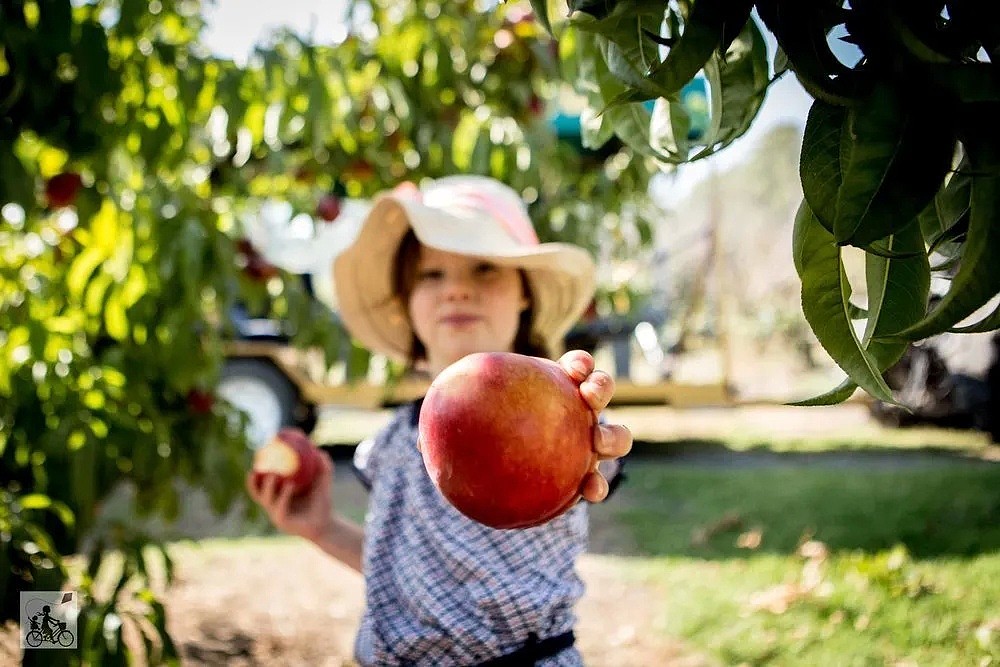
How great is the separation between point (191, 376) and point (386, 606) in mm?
994

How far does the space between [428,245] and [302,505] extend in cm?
59

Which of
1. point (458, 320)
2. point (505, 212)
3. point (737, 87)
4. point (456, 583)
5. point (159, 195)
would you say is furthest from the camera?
point (159, 195)

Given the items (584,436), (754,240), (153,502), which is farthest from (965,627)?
(754,240)

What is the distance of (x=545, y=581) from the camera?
1.26 meters

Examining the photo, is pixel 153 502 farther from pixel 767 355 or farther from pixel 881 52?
pixel 767 355

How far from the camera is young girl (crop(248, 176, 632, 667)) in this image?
4.05 ft

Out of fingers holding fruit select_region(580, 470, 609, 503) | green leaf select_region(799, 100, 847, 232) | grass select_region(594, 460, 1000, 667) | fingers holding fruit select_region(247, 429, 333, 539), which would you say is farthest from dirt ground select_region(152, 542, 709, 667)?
green leaf select_region(799, 100, 847, 232)

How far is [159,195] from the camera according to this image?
191 centimetres

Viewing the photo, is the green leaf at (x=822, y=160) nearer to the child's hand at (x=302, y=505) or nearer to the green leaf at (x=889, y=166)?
the green leaf at (x=889, y=166)

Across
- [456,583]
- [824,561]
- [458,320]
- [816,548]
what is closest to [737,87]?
[458,320]

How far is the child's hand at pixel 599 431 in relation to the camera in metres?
0.74

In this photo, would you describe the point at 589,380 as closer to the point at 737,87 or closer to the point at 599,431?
the point at 599,431

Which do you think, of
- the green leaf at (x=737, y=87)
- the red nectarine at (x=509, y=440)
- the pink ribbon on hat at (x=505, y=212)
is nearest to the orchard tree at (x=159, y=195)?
the pink ribbon on hat at (x=505, y=212)

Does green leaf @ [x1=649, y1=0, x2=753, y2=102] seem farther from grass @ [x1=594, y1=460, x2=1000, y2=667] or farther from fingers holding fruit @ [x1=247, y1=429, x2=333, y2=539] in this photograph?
fingers holding fruit @ [x1=247, y1=429, x2=333, y2=539]
